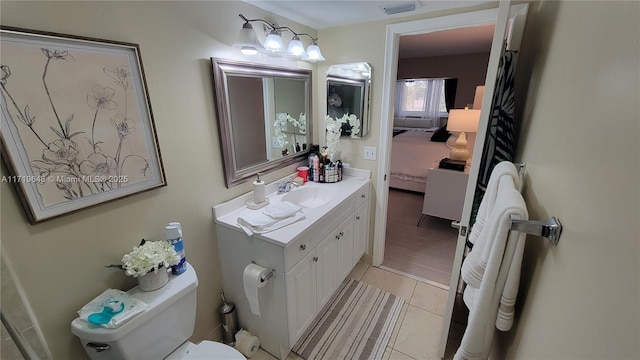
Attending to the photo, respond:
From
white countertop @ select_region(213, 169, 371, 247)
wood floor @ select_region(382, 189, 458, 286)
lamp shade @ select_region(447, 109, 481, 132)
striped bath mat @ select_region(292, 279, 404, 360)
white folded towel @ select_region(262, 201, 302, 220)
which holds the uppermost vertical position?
lamp shade @ select_region(447, 109, 481, 132)

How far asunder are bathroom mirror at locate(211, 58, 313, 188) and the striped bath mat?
118 cm

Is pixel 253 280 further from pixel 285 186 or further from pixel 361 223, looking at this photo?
pixel 361 223

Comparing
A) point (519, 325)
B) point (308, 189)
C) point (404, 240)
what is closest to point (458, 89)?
point (404, 240)

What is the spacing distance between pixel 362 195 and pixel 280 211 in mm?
865

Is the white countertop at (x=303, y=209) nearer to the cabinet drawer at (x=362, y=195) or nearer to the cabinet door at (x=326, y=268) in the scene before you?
the cabinet drawer at (x=362, y=195)

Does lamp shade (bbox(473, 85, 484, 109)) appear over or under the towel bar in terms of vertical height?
over

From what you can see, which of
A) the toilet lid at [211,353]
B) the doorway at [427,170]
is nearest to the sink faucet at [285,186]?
the toilet lid at [211,353]

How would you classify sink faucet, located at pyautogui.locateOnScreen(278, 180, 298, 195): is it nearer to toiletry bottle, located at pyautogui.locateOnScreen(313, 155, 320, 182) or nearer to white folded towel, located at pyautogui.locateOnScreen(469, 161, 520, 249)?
toiletry bottle, located at pyautogui.locateOnScreen(313, 155, 320, 182)

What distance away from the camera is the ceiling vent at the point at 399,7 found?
164cm

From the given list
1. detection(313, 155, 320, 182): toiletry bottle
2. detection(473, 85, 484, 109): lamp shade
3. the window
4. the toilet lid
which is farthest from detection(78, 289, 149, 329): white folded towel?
the window

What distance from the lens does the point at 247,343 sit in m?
1.63

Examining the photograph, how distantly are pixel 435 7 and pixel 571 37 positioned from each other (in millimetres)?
1247

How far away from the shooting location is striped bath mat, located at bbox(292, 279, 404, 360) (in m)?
1.69

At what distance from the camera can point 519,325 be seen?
0.80 meters
